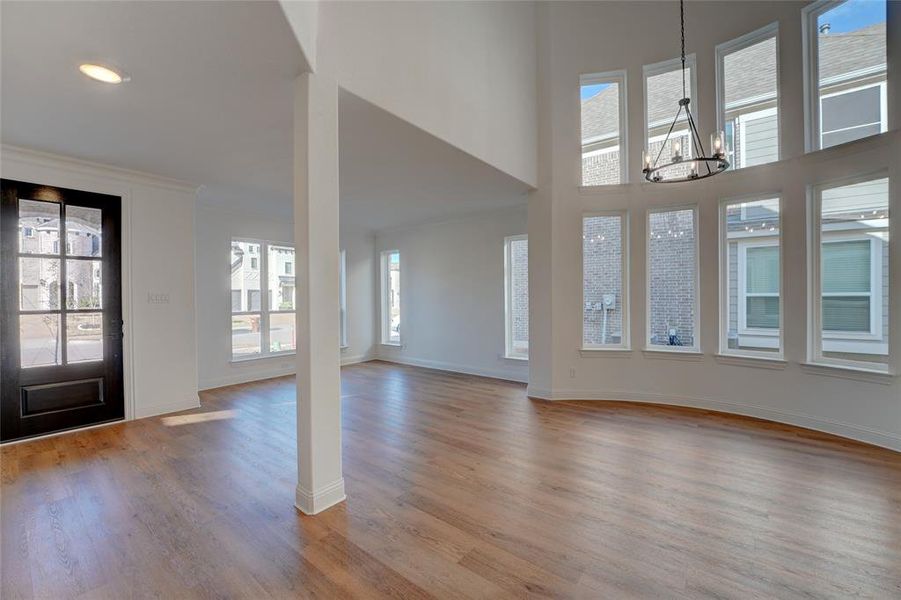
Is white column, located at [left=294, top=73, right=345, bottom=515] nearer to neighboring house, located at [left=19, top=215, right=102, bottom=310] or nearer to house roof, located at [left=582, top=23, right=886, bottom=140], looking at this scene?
neighboring house, located at [left=19, top=215, right=102, bottom=310]

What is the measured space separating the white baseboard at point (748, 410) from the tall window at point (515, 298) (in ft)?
3.87

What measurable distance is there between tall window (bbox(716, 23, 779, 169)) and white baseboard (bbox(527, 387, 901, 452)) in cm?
272

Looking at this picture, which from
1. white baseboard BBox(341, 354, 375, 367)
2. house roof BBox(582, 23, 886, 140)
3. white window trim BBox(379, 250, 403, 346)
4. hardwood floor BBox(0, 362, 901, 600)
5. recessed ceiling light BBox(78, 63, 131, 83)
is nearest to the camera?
hardwood floor BBox(0, 362, 901, 600)

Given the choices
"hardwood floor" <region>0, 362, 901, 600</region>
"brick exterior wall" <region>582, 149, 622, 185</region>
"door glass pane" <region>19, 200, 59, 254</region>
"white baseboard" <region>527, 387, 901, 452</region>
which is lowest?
"hardwood floor" <region>0, 362, 901, 600</region>

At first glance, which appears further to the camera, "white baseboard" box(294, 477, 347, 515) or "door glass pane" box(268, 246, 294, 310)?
"door glass pane" box(268, 246, 294, 310)

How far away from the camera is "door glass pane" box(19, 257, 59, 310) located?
360 cm

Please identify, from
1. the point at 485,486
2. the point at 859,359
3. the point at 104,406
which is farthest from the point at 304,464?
the point at 859,359

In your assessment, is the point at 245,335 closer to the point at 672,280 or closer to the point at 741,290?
the point at 672,280

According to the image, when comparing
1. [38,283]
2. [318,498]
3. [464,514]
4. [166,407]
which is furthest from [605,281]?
[38,283]

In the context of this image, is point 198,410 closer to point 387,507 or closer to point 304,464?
point 304,464

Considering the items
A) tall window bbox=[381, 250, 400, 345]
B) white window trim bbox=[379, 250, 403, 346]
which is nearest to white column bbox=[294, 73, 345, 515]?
tall window bbox=[381, 250, 400, 345]

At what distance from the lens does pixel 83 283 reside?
155 inches

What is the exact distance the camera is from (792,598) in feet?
5.59

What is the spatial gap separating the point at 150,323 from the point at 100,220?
1179 mm
